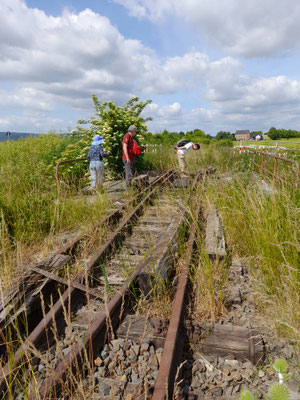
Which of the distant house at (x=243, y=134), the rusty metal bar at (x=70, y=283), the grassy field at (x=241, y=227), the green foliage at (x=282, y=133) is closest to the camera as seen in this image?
the grassy field at (x=241, y=227)

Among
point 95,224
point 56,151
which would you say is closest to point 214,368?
point 95,224

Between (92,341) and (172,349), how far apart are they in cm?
74

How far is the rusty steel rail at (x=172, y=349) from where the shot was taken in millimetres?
2047

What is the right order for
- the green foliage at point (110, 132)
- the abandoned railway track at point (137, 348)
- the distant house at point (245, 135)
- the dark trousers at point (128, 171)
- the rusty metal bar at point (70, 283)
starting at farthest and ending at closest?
1. the distant house at point (245, 135)
2. the green foliage at point (110, 132)
3. the dark trousers at point (128, 171)
4. the rusty metal bar at point (70, 283)
5. the abandoned railway track at point (137, 348)

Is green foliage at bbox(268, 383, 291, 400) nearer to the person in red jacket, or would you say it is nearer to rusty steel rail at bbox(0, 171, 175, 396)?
→ rusty steel rail at bbox(0, 171, 175, 396)

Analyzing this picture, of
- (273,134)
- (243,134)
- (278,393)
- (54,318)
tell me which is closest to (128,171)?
(54,318)

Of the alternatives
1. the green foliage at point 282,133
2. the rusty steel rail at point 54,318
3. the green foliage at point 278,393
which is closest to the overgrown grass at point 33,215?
the rusty steel rail at point 54,318

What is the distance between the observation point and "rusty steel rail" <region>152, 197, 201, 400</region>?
6.72 feet

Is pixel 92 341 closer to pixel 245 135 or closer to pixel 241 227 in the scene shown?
pixel 241 227

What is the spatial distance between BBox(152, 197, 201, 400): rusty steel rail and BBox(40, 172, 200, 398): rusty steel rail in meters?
0.46

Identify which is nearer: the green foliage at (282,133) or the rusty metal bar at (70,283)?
the rusty metal bar at (70,283)

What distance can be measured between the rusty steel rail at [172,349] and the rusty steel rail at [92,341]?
1.51 ft

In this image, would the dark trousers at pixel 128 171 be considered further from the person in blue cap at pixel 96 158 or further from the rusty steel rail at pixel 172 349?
the rusty steel rail at pixel 172 349

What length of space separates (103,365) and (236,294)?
158 cm
